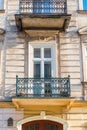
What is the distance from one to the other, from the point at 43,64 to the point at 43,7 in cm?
231

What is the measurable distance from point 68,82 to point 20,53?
2.22 meters

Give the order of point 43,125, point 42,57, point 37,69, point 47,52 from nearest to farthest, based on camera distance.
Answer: point 43,125, point 37,69, point 42,57, point 47,52

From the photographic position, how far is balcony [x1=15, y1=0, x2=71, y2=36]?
11352 mm

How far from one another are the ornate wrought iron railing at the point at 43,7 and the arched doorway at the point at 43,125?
14.1 feet

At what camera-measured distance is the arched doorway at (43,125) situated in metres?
11.3

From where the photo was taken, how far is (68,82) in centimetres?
1117

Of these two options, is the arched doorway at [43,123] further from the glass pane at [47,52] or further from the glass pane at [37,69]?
the glass pane at [47,52]

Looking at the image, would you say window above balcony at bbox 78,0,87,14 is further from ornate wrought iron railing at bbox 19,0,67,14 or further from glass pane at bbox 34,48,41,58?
glass pane at bbox 34,48,41,58

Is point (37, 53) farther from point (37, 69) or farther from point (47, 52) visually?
point (37, 69)

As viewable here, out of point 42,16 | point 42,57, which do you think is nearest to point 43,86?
point 42,57

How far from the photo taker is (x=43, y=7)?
1235cm

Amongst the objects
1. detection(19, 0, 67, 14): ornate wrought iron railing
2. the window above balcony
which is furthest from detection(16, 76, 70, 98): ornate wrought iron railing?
the window above balcony

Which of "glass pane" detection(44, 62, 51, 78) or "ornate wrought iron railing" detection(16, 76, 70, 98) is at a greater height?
"glass pane" detection(44, 62, 51, 78)

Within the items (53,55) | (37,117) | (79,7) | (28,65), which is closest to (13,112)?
(37,117)
